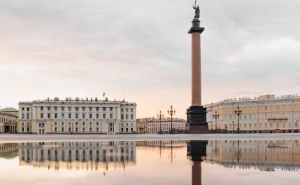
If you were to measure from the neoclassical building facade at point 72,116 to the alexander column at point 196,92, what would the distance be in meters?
77.2

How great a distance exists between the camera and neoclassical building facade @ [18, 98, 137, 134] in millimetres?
128875

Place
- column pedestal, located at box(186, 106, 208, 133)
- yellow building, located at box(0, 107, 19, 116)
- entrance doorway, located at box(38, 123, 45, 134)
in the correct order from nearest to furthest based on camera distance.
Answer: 1. column pedestal, located at box(186, 106, 208, 133)
2. entrance doorway, located at box(38, 123, 45, 134)
3. yellow building, located at box(0, 107, 19, 116)

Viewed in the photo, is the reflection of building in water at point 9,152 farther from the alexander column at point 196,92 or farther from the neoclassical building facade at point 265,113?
the neoclassical building facade at point 265,113

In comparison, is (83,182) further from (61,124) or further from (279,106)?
(61,124)

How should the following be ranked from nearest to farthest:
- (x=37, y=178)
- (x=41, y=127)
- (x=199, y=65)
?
(x=37, y=178), (x=199, y=65), (x=41, y=127)

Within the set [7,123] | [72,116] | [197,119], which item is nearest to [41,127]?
[72,116]

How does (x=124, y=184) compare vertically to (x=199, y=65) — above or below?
below

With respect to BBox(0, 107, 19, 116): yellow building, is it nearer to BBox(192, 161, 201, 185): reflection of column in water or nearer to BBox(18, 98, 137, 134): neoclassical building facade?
BBox(18, 98, 137, 134): neoclassical building facade

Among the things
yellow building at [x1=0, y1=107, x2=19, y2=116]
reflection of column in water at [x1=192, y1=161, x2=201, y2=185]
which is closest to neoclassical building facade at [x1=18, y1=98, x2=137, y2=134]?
yellow building at [x1=0, y1=107, x2=19, y2=116]

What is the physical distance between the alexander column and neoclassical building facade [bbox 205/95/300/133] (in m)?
48.2

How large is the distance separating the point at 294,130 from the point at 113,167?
9674 centimetres

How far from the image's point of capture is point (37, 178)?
10461mm

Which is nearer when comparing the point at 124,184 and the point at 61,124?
the point at 124,184

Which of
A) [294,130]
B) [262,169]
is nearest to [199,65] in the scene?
[262,169]
